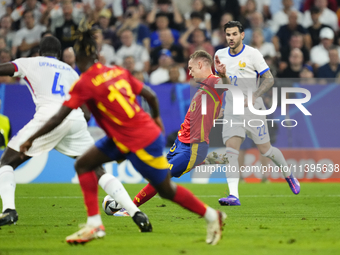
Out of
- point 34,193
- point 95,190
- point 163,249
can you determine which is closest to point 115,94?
point 95,190

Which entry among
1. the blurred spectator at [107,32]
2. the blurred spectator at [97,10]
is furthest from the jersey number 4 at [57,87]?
the blurred spectator at [97,10]

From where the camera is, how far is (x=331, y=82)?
12906mm

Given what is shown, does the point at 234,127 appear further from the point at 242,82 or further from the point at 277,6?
the point at 277,6

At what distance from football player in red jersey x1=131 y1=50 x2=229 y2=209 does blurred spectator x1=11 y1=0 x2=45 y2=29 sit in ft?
31.0

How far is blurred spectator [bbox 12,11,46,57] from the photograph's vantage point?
46.9 feet

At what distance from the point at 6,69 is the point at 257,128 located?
13.2 feet

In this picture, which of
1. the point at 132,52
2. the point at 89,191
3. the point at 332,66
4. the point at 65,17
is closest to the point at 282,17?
the point at 332,66

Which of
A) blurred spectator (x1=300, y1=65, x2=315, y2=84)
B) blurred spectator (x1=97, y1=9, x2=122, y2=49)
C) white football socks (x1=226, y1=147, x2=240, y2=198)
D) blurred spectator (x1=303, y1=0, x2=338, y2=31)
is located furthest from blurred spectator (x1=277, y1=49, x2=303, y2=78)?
white football socks (x1=226, y1=147, x2=240, y2=198)

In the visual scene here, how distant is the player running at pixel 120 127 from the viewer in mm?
4422

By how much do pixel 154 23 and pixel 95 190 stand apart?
11.4 meters

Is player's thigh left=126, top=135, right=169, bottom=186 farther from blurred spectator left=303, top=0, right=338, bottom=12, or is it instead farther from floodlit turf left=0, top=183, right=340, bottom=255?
blurred spectator left=303, top=0, right=338, bottom=12

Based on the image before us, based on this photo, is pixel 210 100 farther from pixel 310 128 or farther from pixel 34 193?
pixel 310 128

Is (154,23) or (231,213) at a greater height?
(154,23)

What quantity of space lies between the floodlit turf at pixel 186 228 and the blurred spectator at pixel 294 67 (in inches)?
199
